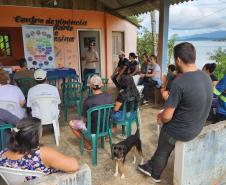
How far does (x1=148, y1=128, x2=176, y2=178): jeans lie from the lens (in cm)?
202

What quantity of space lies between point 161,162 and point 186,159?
0.28 m

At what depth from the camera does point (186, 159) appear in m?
1.90

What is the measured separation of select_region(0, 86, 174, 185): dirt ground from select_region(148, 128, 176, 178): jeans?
0.23m

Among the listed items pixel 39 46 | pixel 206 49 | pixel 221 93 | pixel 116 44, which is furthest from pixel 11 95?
pixel 206 49

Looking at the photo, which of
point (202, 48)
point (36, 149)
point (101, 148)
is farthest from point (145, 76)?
point (202, 48)

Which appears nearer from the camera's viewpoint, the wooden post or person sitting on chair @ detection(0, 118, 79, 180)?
person sitting on chair @ detection(0, 118, 79, 180)

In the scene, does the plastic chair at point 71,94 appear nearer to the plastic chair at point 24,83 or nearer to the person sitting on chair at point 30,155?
the plastic chair at point 24,83

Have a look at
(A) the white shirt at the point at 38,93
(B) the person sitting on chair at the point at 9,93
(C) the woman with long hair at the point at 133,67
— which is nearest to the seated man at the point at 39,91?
(A) the white shirt at the point at 38,93

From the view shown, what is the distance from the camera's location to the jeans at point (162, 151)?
2.02m

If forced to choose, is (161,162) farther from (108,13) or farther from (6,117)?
(108,13)

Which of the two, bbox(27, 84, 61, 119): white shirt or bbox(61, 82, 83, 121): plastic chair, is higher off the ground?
bbox(27, 84, 61, 119): white shirt

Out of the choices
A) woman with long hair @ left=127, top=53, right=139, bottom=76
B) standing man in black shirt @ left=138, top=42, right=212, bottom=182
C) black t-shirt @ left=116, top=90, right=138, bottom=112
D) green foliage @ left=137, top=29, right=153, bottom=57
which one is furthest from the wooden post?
green foliage @ left=137, top=29, right=153, bottom=57

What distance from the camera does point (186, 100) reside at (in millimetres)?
1777

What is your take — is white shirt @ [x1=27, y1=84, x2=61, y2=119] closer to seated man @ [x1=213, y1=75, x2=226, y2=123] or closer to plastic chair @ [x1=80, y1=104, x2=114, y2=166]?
plastic chair @ [x1=80, y1=104, x2=114, y2=166]
